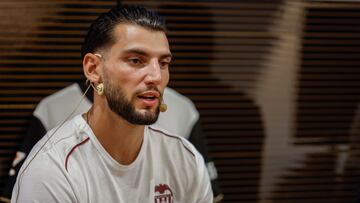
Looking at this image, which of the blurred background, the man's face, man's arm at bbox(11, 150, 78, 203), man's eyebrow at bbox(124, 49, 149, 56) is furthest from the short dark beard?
the blurred background

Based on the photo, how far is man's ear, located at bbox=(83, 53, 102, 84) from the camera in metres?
2.18

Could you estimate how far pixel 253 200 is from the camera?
3713mm

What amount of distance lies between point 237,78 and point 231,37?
0.80 ft

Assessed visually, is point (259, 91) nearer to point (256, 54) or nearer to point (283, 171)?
point (256, 54)

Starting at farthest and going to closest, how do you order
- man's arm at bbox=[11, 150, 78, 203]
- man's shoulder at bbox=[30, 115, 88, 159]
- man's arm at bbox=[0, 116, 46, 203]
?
man's arm at bbox=[0, 116, 46, 203], man's shoulder at bbox=[30, 115, 88, 159], man's arm at bbox=[11, 150, 78, 203]

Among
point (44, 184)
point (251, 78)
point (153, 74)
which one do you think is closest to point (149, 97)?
point (153, 74)

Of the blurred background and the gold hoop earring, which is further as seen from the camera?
the blurred background

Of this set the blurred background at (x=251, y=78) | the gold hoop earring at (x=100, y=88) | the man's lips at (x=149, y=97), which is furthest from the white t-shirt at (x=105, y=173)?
the blurred background at (x=251, y=78)

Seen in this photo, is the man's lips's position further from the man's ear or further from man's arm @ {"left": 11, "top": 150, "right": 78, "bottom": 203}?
man's arm @ {"left": 11, "top": 150, "right": 78, "bottom": 203}

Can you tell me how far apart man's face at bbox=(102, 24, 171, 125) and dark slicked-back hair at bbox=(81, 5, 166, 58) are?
24 mm

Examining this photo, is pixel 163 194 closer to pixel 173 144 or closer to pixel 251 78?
pixel 173 144

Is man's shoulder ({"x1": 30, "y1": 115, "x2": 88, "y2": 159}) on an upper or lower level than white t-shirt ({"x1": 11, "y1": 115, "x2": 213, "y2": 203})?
upper

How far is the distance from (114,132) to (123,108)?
5.3 inches

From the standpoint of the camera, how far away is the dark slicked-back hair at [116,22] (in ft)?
7.07
